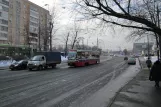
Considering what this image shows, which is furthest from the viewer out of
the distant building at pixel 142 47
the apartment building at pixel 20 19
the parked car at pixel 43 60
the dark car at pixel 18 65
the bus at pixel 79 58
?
the distant building at pixel 142 47

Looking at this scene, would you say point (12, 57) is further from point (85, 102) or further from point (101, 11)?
point (85, 102)

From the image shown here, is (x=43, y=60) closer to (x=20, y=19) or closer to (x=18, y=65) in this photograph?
(x=18, y=65)

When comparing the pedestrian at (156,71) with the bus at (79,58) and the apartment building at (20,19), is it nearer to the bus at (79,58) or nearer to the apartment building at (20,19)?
the bus at (79,58)

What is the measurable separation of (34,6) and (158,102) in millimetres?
106381

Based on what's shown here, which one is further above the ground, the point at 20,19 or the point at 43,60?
the point at 20,19

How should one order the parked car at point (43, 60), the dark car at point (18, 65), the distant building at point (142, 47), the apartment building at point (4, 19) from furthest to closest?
the distant building at point (142, 47), the apartment building at point (4, 19), the dark car at point (18, 65), the parked car at point (43, 60)

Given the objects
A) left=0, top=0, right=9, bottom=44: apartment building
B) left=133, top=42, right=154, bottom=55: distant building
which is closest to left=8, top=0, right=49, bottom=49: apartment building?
left=0, top=0, right=9, bottom=44: apartment building

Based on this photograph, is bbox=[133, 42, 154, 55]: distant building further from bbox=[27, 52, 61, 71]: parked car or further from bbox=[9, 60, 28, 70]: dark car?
bbox=[9, 60, 28, 70]: dark car

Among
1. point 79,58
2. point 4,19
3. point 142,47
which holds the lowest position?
point 79,58

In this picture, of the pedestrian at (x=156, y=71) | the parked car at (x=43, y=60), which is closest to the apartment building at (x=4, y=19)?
the parked car at (x=43, y=60)

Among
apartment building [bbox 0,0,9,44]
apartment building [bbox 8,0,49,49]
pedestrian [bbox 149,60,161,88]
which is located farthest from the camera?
apartment building [bbox 8,0,49,49]

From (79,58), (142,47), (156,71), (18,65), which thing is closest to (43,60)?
(18,65)

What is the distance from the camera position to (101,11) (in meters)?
12.6

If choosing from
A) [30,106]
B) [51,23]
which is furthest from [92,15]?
[51,23]
